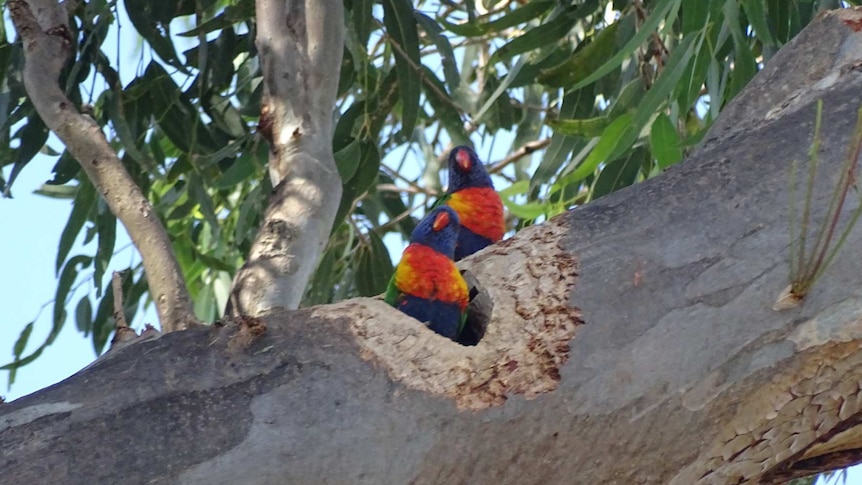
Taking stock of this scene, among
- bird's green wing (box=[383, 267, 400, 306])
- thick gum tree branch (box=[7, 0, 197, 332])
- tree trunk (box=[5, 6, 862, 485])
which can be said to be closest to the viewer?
tree trunk (box=[5, 6, 862, 485])

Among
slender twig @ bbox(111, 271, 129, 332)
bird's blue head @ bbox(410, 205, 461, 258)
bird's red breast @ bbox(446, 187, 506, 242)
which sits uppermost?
bird's red breast @ bbox(446, 187, 506, 242)

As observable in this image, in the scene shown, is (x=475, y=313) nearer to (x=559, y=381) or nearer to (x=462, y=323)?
(x=462, y=323)

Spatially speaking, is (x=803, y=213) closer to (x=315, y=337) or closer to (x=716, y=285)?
(x=716, y=285)

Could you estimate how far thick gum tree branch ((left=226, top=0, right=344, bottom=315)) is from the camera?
1.24 metres

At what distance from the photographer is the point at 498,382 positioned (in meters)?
0.89

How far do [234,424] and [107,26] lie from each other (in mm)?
1293

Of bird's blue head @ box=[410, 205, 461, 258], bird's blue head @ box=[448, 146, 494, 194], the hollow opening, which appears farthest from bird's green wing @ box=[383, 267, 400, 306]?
bird's blue head @ box=[448, 146, 494, 194]

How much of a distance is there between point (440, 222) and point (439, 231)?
3 centimetres

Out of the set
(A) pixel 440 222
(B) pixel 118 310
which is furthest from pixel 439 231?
(B) pixel 118 310

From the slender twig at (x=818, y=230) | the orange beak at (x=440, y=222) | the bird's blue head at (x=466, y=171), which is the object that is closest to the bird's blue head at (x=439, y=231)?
the orange beak at (x=440, y=222)

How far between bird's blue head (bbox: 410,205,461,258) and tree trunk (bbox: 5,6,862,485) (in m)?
0.65

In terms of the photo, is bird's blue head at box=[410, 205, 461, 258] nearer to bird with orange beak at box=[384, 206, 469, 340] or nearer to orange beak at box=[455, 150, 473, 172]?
bird with orange beak at box=[384, 206, 469, 340]

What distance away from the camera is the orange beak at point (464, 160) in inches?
84.5

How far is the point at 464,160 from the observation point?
216cm
